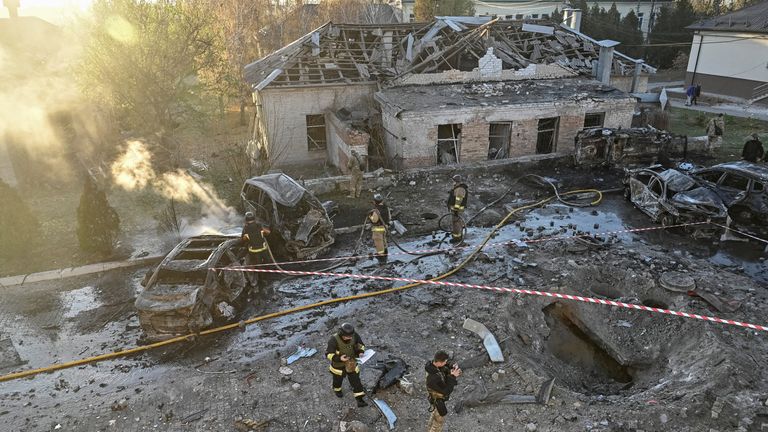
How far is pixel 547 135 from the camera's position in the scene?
18.9 metres

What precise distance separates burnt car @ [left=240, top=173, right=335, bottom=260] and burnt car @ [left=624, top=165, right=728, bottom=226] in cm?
851

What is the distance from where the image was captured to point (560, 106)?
17.8m

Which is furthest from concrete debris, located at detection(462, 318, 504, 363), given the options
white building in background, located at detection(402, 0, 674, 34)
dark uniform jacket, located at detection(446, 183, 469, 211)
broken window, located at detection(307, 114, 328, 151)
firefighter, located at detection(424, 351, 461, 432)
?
white building in background, located at detection(402, 0, 674, 34)

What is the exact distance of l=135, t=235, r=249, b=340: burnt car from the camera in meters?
8.38

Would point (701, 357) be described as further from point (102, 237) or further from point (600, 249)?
point (102, 237)

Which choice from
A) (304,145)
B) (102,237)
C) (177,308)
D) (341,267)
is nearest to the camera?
(177,308)

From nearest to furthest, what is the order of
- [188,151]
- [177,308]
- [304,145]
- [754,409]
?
[754,409]
[177,308]
[304,145]
[188,151]

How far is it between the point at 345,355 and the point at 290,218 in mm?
5802

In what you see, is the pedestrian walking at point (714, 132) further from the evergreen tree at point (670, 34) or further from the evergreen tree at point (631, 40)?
the evergreen tree at point (670, 34)

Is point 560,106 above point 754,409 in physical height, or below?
above

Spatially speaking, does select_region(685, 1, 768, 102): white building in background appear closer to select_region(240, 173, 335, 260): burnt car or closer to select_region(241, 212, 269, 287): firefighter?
select_region(240, 173, 335, 260): burnt car

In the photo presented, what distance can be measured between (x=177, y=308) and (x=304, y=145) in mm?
12274

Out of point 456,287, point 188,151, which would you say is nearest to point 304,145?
→ point 188,151

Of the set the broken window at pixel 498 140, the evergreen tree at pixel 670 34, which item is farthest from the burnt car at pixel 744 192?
the evergreen tree at pixel 670 34
